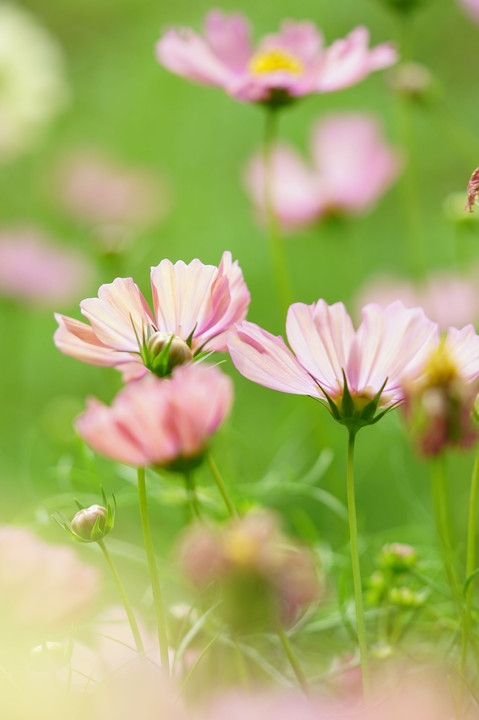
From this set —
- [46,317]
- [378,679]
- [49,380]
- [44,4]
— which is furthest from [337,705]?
[44,4]

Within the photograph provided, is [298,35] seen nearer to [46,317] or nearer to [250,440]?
[250,440]

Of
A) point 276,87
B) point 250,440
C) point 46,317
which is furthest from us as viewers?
point 46,317

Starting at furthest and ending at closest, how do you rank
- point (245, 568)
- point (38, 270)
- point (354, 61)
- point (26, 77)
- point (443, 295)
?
1. point (26, 77)
2. point (38, 270)
3. point (443, 295)
4. point (354, 61)
5. point (245, 568)

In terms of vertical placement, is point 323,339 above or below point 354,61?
below

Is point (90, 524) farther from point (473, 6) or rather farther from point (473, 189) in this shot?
point (473, 6)

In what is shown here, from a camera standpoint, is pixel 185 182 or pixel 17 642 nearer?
pixel 17 642

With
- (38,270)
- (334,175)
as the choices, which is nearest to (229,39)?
(334,175)

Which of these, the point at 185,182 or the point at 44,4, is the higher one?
the point at 44,4

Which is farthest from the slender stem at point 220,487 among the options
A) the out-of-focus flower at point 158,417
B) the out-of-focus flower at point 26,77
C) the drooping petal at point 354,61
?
the out-of-focus flower at point 26,77
